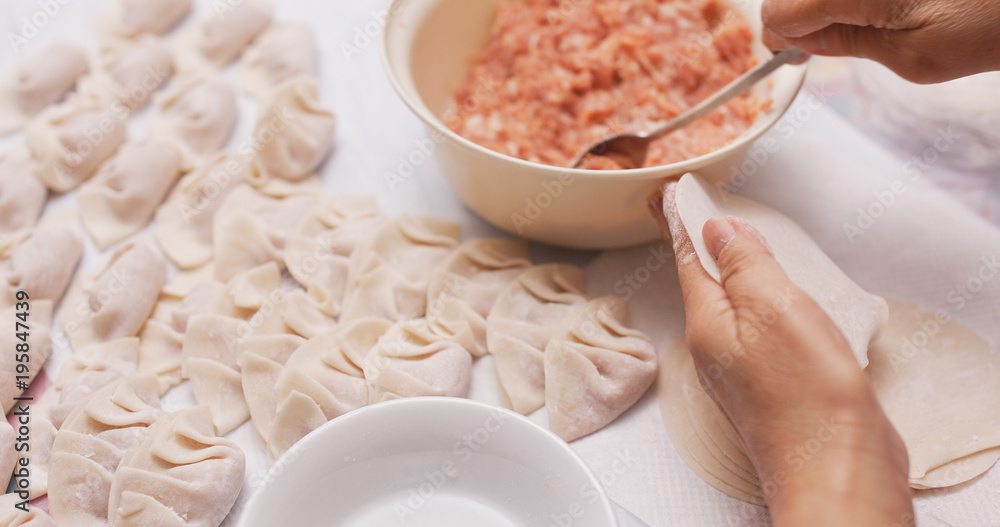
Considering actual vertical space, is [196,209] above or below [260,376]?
above

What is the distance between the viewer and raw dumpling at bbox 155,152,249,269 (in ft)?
6.02

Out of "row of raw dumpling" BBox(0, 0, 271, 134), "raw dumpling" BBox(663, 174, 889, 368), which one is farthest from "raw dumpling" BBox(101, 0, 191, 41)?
"raw dumpling" BBox(663, 174, 889, 368)

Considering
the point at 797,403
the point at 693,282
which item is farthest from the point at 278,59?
the point at 797,403

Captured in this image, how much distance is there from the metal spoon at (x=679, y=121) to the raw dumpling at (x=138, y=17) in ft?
5.33

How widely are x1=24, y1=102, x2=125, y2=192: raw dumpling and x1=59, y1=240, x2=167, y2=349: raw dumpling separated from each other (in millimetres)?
382

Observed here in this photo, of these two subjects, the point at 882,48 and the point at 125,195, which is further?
the point at 125,195

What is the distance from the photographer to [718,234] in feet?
4.17

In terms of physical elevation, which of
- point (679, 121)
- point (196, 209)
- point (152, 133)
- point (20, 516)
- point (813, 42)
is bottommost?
point (20, 516)

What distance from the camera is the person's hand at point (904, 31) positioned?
1.27 metres

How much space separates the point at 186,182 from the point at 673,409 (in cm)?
147

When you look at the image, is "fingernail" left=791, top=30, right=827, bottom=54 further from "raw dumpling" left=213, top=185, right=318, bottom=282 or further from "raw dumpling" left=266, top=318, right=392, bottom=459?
"raw dumpling" left=213, top=185, right=318, bottom=282

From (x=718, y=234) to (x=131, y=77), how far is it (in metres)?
1.90

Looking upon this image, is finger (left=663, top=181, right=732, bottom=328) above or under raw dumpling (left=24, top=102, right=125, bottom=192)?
above

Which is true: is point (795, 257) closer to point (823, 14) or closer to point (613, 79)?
point (823, 14)
